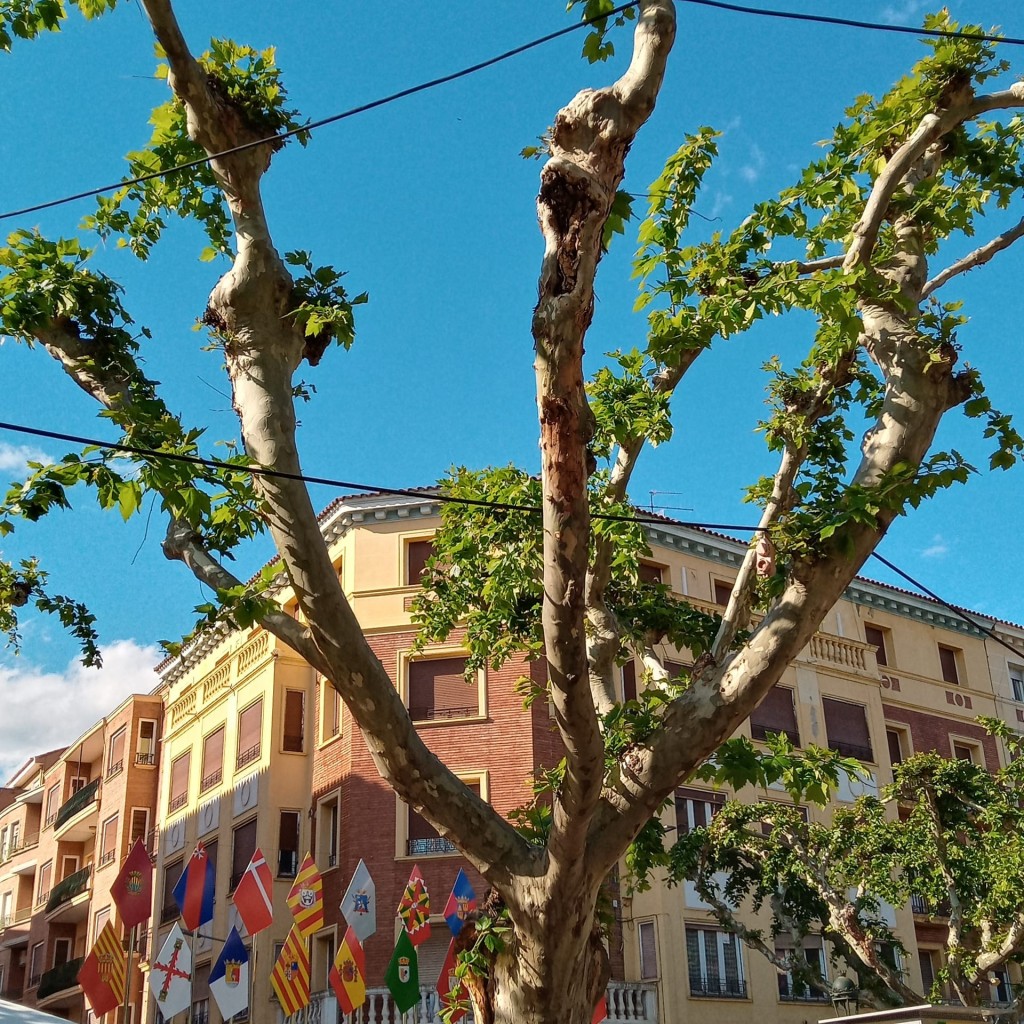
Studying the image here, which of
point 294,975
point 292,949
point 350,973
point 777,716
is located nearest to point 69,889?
point 294,975

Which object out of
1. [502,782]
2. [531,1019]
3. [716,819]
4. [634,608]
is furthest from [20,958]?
[531,1019]

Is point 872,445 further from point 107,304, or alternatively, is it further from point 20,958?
point 20,958

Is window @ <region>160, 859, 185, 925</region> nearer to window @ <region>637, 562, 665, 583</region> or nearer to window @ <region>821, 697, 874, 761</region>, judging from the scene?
window @ <region>637, 562, 665, 583</region>

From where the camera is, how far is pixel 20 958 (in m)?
46.0

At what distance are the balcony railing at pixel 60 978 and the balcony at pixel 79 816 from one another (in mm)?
4067

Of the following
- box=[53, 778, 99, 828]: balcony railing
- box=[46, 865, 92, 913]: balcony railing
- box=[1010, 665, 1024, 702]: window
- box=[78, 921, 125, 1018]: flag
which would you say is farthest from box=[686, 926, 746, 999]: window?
box=[53, 778, 99, 828]: balcony railing

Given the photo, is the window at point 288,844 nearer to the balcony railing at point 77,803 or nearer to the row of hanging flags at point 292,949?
the row of hanging flags at point 292,949

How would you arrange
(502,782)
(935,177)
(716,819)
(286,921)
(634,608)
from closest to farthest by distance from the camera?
(935,177) < (634,608) < (716,819) < (502,782) < (286,921)

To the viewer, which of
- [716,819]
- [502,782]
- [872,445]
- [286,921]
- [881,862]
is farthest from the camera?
[286,921]

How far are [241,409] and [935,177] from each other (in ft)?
16.3

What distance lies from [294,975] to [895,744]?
16365 mm

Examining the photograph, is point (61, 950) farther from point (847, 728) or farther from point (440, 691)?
point (847, 728)

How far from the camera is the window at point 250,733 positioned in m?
28.4

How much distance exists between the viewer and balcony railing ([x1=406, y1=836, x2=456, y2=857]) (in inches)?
950
